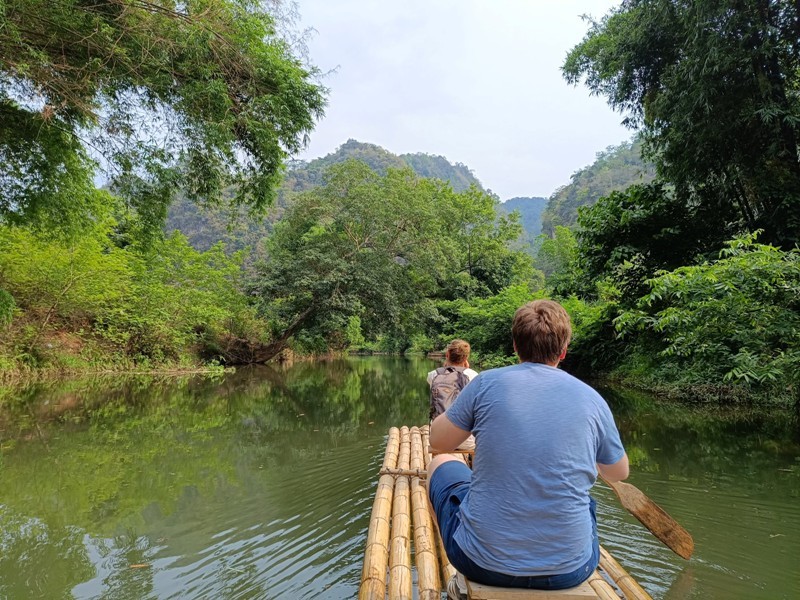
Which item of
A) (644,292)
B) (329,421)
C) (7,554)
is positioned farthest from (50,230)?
(644,292)

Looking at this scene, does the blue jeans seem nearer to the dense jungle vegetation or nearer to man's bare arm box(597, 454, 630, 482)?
man's bare arm box(597, 454, 630, 482)

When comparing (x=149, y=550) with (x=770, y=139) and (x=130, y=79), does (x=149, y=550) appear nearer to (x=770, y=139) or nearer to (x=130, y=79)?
(x=130, y=79)

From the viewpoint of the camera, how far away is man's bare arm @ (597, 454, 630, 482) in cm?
166

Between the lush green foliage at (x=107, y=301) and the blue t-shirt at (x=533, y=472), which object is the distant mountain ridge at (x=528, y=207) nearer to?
the lush green foliage at (x=107, y=301)

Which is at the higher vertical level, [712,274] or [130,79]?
[130,79]

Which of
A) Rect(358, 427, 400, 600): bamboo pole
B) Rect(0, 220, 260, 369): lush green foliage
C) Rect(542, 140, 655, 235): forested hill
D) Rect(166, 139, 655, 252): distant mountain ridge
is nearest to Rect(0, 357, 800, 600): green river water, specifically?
Rect(358, 427, 400, 600): bamboo pole

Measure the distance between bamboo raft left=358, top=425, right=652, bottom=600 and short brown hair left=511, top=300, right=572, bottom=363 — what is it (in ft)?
A: 2.37

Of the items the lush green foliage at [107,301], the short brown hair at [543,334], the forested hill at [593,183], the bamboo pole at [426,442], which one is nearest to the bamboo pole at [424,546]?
the bamboo pole at [426,442]

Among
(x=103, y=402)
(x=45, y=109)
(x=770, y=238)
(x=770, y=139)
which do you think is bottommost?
(x=103, y=402)

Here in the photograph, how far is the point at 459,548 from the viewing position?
1577 millimetres

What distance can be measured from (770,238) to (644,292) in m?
2.61

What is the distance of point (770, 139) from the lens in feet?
26.9

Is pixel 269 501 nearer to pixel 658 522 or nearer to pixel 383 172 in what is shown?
pixel 658 522

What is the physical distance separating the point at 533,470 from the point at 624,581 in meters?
1.34
